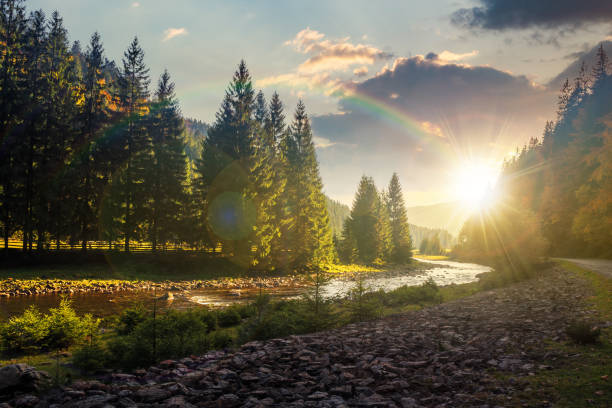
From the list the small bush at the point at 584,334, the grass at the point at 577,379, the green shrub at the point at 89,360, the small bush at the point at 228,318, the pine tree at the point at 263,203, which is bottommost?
the small bush at the point at 228,318

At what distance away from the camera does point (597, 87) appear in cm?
5134

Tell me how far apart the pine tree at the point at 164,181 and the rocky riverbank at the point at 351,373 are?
3053 cm

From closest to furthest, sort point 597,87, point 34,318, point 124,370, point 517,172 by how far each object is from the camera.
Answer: point 124,370 → point 34,318 → point 597,87 → point 517,172

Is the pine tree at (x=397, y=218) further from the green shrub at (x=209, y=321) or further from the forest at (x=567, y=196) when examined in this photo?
the green shrub at (x=209, y=321)

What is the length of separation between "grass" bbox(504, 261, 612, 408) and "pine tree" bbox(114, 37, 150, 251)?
1431 inches

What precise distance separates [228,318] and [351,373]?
7923mm

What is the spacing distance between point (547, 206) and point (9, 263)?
63.9m

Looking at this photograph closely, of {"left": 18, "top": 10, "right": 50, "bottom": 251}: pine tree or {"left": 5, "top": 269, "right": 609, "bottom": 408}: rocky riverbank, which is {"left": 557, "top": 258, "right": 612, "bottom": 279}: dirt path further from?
{"left": 18, "top": 10, "right": 50, "bottom": 251}: pine tree

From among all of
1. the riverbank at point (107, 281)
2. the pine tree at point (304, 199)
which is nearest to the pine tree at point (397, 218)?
the pine tree at point (304, 199)

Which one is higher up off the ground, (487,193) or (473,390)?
(487,193)

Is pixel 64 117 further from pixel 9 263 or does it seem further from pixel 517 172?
pixel 517 172

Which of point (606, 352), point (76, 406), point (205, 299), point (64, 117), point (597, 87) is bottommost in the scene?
point (205, 299)

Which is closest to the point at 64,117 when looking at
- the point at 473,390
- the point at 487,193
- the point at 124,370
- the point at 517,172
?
the point at 124,370

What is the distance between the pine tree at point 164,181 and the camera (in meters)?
35.7
